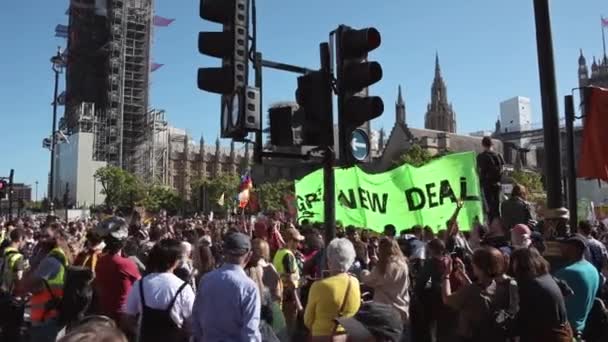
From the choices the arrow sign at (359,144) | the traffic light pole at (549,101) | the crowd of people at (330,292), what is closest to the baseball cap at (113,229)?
the crowd of people at (330,292)

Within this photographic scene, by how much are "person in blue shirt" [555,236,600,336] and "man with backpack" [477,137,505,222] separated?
7.67 feet

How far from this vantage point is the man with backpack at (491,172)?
770 centimetres

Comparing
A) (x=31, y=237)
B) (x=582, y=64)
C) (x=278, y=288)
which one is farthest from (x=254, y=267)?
(x=582, y=64)

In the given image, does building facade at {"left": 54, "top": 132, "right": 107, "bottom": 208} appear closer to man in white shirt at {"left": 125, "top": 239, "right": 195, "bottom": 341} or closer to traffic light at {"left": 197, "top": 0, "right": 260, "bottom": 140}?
traffic light at {"left": 197, "top": 0, "right": 260, "bottom": 140}

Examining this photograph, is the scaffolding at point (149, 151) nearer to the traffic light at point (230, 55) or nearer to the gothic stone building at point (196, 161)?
the gothic stone building at point (196, 161)

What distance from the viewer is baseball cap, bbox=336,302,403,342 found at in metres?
2.97

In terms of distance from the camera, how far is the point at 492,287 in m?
4.74

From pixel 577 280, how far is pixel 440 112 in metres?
117

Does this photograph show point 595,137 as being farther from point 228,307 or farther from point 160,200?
point 160,200

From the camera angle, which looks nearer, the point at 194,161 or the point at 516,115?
the point at 516,115

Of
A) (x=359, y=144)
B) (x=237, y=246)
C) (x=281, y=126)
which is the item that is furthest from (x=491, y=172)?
(x=237, y=246)

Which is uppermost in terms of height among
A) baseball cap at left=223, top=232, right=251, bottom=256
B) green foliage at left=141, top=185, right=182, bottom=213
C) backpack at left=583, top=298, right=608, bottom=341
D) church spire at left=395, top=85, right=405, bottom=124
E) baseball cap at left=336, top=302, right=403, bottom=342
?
church spire at left=395, top=85, right=405, bottom=124

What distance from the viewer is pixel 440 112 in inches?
4670

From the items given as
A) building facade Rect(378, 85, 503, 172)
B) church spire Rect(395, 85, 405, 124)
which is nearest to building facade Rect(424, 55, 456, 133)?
church spire Rect(395, 85, 405, 124)
